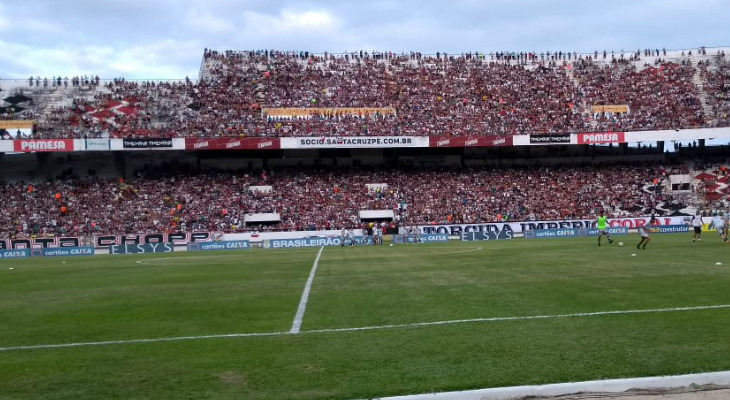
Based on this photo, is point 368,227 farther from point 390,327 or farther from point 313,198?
point 390,327

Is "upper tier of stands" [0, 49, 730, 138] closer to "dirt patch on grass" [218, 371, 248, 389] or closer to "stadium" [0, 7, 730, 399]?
"stadium" [0, 7, 730, 399]

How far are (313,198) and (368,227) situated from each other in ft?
22.1

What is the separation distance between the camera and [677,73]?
6316cm

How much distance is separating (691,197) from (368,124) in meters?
29.2

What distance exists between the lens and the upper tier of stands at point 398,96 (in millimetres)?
56469

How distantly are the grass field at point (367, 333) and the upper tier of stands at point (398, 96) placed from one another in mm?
39455

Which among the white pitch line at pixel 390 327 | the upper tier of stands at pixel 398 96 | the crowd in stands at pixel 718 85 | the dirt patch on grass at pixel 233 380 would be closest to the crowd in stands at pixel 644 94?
the upper tier of stands at pixel 398 96

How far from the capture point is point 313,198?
5338 centimetres

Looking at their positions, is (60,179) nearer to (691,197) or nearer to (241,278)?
(241,278)

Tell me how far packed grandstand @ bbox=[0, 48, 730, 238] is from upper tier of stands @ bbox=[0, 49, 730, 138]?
0.60ft

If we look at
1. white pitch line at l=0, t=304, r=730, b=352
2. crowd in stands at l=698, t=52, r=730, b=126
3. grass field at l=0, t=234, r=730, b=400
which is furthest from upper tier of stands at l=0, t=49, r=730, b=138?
white pitch line at l=0, t=304, r=730, b=352

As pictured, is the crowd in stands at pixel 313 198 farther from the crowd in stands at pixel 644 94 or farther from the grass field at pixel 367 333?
the grass field at pixel 367 333

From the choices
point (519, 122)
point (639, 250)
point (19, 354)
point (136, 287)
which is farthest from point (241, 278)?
point (519, 122)

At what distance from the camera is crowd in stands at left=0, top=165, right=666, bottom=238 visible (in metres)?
49.5
